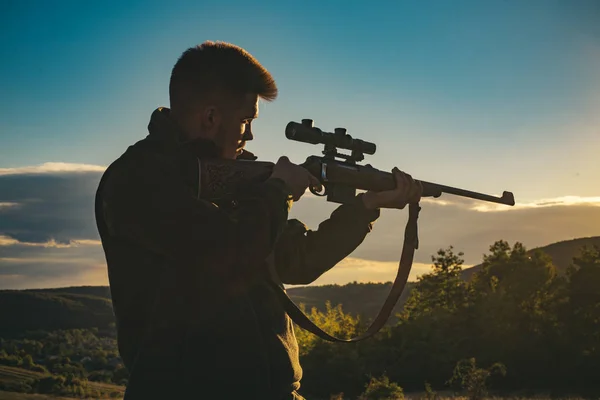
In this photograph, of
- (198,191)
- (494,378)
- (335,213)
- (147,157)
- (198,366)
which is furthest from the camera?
(494,378)

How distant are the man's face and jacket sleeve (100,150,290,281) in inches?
20.6

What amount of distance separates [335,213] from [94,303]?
134m

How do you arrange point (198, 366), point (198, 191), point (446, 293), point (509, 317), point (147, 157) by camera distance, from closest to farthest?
point (198, 366), point (147, 157), point (198, 191), point (509, 317), point (446, 293)

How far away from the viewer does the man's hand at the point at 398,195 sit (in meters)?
5.57

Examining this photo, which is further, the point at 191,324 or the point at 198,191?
the point at 198,191

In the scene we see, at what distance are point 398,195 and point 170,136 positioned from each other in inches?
104

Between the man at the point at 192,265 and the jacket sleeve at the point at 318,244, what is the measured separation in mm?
745

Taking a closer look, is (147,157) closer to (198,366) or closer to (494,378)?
(198,366)

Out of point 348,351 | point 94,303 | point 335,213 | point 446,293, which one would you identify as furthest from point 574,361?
point 94,303

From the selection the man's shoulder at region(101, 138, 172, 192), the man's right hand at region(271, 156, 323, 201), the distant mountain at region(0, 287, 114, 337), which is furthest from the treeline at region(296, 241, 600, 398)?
the distant mountain at region(0, 287, 114, 337)

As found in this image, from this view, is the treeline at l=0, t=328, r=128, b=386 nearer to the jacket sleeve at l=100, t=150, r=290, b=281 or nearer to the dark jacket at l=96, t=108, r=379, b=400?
the dark jacket at l=96, t=108, r=379, b=400

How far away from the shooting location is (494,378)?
140 feet

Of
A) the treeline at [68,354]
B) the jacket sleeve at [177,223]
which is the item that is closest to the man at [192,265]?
the jacket sleeve at [177,223]

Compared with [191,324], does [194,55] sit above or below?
above
